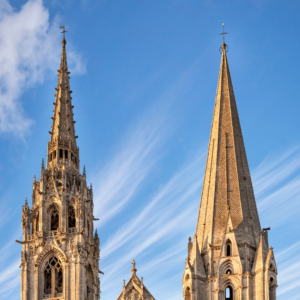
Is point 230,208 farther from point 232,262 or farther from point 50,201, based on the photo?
point 50,201

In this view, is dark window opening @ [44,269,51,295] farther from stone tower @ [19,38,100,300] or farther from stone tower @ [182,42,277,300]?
stone tower @ [182,42,277,300]

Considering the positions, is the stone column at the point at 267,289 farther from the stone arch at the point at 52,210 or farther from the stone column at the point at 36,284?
the stone arch at the point at 52,210

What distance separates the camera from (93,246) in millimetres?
64438

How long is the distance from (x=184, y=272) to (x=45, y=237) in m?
12.3

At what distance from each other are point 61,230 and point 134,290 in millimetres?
8282

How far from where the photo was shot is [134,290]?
57.1 m

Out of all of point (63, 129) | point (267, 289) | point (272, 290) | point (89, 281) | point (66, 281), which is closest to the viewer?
point (267, 289)

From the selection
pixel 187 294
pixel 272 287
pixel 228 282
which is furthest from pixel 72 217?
pixel 272 287

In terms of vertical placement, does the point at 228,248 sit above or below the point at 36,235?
below

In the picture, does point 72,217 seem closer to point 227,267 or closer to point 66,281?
point 66,281

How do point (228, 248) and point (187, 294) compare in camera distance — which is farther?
point (228, 248)

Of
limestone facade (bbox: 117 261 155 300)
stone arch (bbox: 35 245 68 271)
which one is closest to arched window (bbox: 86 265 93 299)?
stone arch (bbox: 35 245 68 271)

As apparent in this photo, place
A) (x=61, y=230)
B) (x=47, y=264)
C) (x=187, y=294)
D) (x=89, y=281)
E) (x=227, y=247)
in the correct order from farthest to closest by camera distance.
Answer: (x=89, y=281) < (x=61, y=230) < (x=47, y=264) < (x=227, y=247) < (x=187, y=294)

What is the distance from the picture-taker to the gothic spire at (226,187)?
55875 mm
